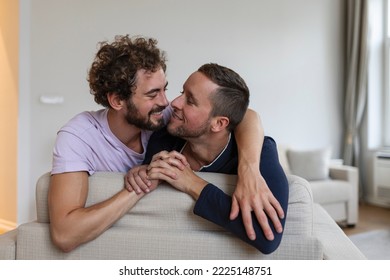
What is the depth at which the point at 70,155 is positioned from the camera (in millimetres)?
1197

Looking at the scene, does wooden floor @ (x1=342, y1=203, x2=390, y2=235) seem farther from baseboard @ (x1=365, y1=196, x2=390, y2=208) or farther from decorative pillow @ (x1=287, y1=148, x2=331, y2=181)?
decorative pillow @ (x1=287, y1=148, x2=331, y2=181)

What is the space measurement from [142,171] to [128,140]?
40 centimetres

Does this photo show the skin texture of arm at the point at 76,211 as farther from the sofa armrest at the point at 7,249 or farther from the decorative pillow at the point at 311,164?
the decorative pillow at the point at 311,164

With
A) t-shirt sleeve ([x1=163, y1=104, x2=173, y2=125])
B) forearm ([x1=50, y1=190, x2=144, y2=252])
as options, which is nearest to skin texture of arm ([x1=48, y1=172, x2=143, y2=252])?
forearm ([x1=50, y1=190, x2=144, y2=252])

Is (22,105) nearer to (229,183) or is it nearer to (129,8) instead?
(129,8)

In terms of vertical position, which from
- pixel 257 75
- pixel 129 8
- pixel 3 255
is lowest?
pixel 3 255

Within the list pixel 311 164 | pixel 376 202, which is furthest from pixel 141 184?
pixel 376 202

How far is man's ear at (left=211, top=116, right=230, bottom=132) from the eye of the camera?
1.35m

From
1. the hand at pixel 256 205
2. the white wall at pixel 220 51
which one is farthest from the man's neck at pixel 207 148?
the white wall at pixel 220 51

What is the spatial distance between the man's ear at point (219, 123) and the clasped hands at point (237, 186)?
8.6 inches

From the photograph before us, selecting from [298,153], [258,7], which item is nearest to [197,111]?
[298,153]

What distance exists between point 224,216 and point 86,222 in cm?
33

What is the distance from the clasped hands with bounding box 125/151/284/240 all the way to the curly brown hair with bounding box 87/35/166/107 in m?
0.36

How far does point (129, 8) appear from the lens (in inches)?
139
